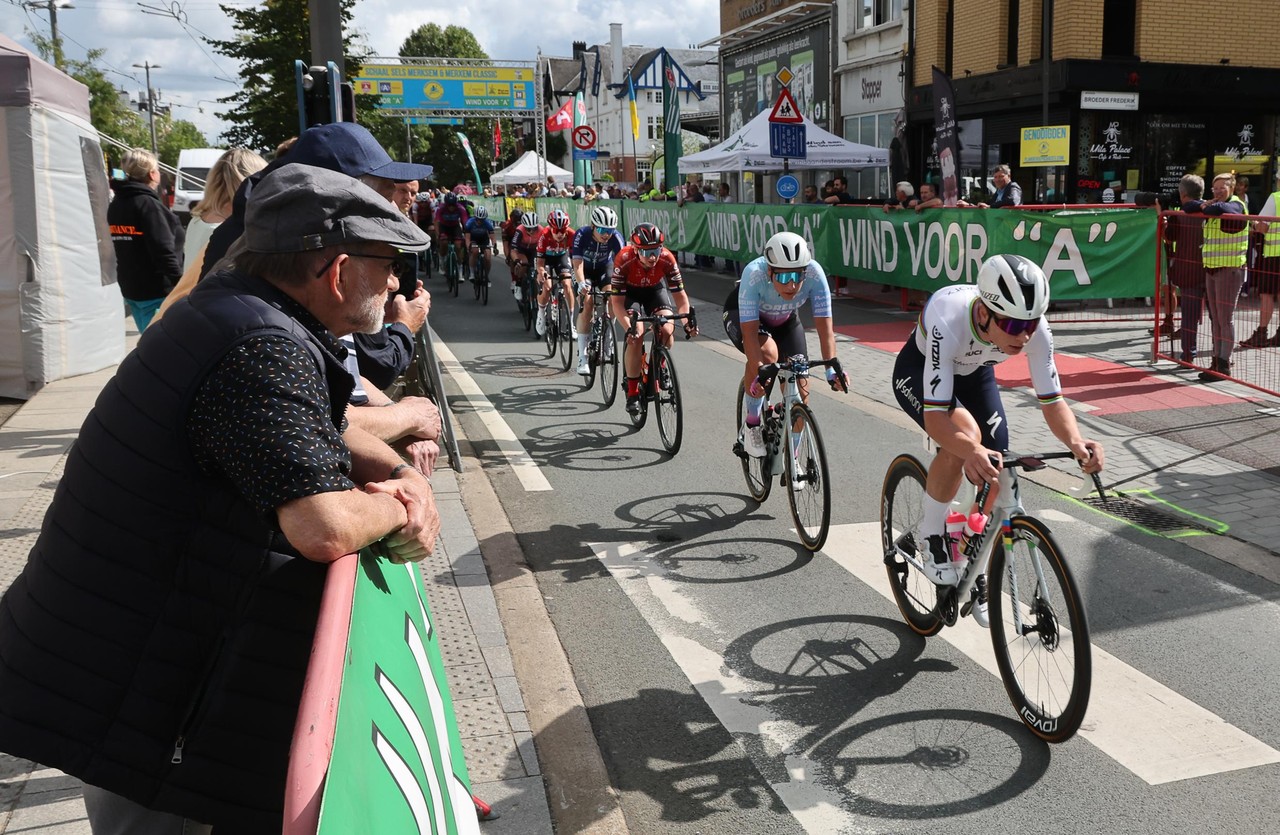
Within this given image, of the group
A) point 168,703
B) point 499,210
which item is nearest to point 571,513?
point 168,703

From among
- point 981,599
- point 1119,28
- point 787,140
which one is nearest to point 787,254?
point 981,599

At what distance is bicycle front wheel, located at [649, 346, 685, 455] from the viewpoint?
8602 millimetres

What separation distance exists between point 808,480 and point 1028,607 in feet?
7.75

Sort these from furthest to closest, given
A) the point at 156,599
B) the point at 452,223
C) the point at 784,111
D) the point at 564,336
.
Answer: the point at 452,223
the point at 784,111
the point at 564,336
the point at 156,599

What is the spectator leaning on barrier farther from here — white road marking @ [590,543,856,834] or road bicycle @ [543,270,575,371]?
white road marking @ [590,543,856,834]

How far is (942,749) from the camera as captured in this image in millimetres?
4062

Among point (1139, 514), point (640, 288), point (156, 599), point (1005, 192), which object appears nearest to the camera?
point (156, 599)

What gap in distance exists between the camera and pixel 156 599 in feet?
6.56

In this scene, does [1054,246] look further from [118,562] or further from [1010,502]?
[118,562]

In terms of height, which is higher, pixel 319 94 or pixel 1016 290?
pixel 319 94

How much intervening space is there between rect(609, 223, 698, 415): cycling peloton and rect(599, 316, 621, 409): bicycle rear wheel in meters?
1.06

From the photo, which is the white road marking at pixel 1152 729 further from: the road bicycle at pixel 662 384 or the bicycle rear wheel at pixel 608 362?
the bicycle rear wheel at pixel 608 362

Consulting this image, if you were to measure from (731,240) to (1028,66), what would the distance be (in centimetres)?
684

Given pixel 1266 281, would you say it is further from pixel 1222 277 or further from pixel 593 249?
pixel 593 249
